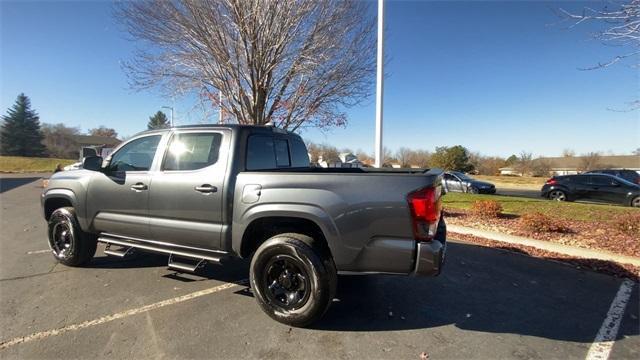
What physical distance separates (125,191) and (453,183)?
22.2 m

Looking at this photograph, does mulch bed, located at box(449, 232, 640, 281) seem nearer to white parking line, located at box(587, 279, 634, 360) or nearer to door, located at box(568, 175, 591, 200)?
white parking line, located at box(587, 279, 634, 360)

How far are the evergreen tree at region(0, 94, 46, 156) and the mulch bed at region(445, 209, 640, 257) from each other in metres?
75.8

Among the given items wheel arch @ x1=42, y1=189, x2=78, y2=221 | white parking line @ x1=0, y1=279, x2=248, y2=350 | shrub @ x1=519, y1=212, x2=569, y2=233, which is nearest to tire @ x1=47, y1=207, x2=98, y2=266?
wheel arch @ x1=42, y1=189, x2=78, y2=221

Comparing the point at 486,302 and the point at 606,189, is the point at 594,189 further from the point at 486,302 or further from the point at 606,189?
the point at 486,302

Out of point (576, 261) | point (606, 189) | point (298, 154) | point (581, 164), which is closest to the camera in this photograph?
point (298, 154)

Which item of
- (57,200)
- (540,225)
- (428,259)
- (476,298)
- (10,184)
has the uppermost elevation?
(57,200)

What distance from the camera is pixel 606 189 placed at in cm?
1611

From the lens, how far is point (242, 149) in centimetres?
385


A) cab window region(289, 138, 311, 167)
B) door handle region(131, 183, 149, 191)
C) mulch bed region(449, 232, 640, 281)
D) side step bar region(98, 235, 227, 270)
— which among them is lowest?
mulch bed region(449, 232, 640, 281)

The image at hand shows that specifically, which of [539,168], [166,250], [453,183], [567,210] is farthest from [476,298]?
[539,168]

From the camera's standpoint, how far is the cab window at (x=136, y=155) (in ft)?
14.5

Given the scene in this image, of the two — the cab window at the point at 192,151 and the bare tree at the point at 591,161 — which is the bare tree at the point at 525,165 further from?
the cab window at the point at 192,151

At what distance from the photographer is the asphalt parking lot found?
300 cm

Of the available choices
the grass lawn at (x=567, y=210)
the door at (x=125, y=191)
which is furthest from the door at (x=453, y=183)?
the door at (x=125, y=191)
